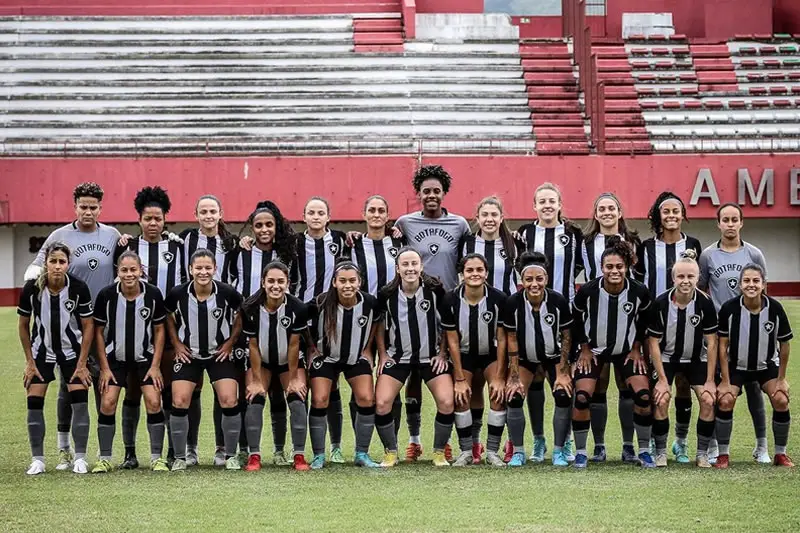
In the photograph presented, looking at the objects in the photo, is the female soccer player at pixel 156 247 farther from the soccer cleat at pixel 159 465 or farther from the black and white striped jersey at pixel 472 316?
the black and white striped jersey at pixel 472 316

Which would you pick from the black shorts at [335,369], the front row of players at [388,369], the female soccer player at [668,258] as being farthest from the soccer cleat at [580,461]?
the black shorts at [335,369]

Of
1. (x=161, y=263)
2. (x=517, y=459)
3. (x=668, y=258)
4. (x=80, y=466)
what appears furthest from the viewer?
(x=161, y=263)

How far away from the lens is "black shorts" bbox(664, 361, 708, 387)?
24.3 ft

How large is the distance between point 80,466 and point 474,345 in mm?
2234

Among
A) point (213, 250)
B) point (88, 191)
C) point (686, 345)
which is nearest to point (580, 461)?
point (686, 345)

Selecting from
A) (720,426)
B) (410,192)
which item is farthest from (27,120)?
(720,426)

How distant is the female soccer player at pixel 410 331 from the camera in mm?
7445

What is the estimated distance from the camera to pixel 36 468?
282 inches

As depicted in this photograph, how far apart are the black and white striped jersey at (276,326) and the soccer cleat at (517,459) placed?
1336 millimetres

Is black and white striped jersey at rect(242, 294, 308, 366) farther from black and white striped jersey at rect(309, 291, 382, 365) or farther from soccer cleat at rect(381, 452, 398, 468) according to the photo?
soccer cleat at rect(381, 452, 398, 468)

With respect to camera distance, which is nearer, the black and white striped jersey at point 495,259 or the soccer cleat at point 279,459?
the soccer cleat at point 279,459

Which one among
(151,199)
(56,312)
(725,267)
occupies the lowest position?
(56,312)

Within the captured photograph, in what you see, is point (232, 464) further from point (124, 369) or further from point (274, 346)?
point (124, 369)

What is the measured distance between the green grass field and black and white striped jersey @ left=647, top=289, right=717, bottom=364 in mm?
646
